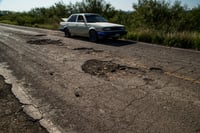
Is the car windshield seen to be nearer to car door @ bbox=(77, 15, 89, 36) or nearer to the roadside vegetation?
car door @ bbox=(77, 15, 89, 36)

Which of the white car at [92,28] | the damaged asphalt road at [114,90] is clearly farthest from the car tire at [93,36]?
the damaged asphalt road at [114,90]

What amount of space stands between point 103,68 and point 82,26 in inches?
269

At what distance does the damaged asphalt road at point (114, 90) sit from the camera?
337 centimetres

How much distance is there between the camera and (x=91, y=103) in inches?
161

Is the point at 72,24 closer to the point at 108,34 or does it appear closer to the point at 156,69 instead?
the point at 108,34

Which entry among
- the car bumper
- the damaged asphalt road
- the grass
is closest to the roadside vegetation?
the grass

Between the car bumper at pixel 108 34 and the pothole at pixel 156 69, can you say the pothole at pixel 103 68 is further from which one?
the car bumper at pixel 108 34

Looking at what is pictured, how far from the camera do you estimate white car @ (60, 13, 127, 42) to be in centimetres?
1137

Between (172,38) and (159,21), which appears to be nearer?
(172,38)

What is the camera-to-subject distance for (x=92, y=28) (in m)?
11.9

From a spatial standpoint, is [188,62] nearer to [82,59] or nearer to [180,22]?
[82,59]

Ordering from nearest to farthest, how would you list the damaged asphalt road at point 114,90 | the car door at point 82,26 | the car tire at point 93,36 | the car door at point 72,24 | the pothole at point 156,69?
the damaged asphalt road at point 114,90, the pothole at point 156,69, the car tire at point 93,36, the car door at point 82,26, the car door at point 72,24

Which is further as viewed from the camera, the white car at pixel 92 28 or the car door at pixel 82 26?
the car door at pixel 82 26

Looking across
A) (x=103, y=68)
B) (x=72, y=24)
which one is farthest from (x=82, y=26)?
(x=103, y=68)
